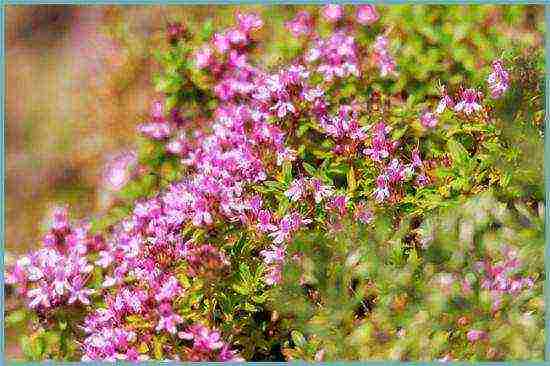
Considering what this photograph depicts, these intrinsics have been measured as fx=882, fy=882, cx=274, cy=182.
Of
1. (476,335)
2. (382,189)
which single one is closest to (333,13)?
(382,189)

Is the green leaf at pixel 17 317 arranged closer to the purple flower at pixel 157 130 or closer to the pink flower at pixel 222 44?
the purple flower at pixel 157 130

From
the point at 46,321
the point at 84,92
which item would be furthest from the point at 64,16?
the point at 46,321

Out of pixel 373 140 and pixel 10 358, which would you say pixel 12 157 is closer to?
pixel 10 358

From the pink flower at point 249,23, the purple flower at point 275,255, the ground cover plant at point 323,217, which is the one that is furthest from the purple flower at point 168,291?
the pink flower at point 249,23

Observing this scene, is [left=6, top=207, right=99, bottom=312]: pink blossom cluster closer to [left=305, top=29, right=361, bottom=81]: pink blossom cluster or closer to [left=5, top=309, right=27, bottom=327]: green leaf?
[left=5, top=309, right=27, bottom=327]: green leaf

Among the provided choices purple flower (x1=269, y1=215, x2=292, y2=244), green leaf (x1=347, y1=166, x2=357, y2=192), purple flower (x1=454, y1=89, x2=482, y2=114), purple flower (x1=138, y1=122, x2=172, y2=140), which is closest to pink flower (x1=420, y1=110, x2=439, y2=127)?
purple flower (x1=454, y1=89, x2=482, y2=114)

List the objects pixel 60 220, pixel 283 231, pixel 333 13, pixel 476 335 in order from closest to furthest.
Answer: pixel 476 335, pixel 283 231, pixel 60 220, pixel 333 13

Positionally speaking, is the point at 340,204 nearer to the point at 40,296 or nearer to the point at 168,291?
the point at 168,291
